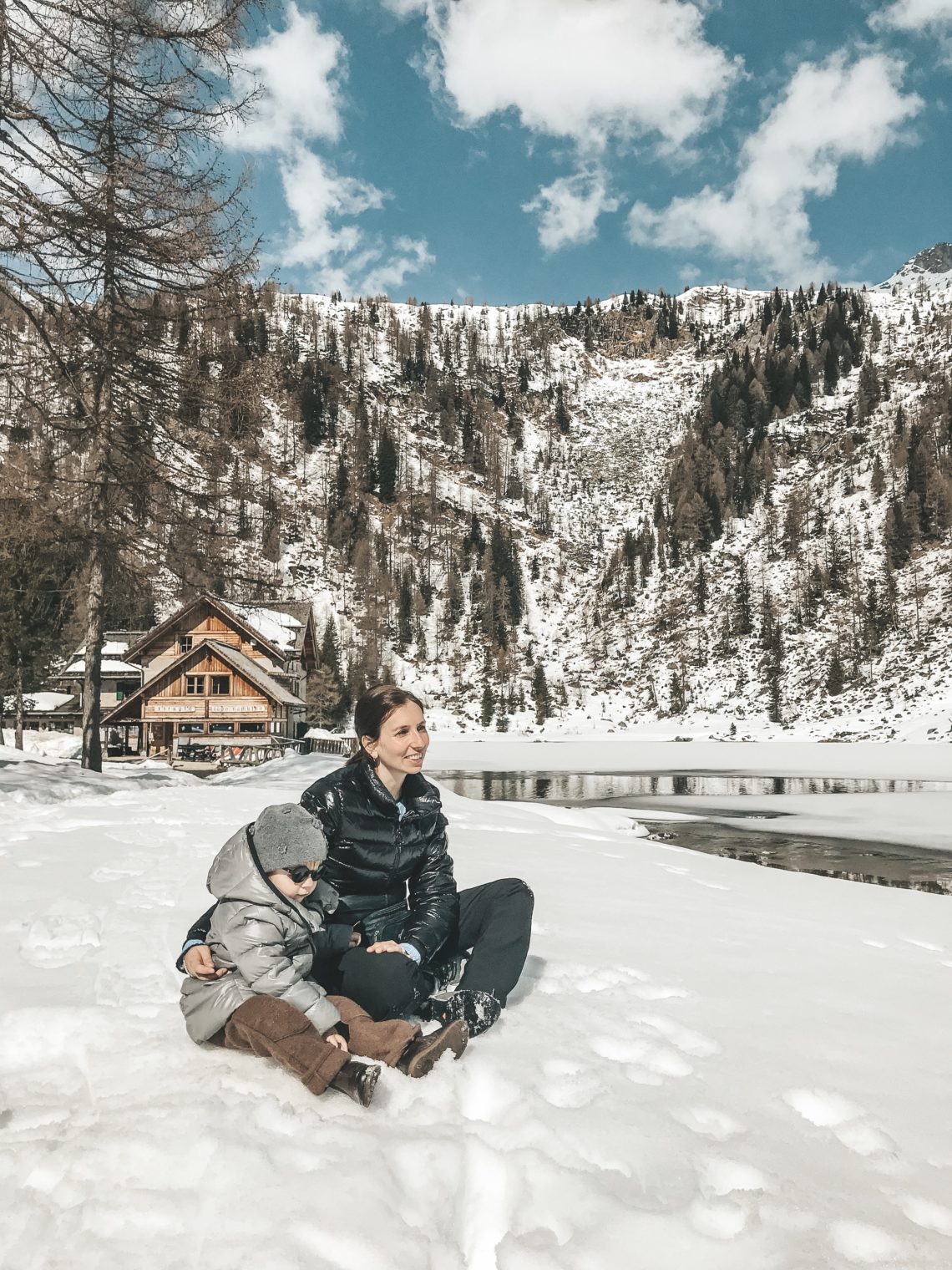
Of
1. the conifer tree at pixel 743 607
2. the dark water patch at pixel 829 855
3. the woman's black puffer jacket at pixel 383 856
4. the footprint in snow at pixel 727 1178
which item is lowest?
the dark water patch at pixel 829 855

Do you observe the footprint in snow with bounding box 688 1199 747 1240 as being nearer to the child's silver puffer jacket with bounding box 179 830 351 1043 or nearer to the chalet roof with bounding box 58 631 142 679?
the child's silver puffer jacket with bounding box 179 830 351 1043

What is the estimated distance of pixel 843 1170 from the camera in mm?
1868

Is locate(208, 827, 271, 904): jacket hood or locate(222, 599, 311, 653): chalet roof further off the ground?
locate(222, 599, 311, 653): chalet roof

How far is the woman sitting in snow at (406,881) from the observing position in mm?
2826

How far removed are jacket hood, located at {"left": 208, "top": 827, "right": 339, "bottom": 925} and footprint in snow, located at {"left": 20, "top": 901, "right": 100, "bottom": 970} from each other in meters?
1.49

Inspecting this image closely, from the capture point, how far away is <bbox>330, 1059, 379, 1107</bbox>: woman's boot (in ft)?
6.73

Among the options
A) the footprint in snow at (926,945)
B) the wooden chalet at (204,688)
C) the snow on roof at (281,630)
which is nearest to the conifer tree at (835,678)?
the snow on roof at (281,630)

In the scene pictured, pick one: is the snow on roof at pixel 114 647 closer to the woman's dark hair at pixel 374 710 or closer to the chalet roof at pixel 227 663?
the chalet roof at pixel 227 663

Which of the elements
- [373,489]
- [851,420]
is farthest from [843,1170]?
[373,489]

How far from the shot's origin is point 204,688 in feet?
96.6

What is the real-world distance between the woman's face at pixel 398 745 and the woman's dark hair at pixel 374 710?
0.02 meters

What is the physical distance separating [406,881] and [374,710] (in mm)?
765

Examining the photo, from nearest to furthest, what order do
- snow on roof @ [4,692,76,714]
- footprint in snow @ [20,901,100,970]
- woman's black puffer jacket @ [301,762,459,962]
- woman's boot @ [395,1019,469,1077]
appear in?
woman's boot @ [395,1019,469,1077]
woman's black puffer jacket @ [301,762,459,962]
footprint in snow @ [20,901,100,970]
snow on roof @ [4,692,76,714]

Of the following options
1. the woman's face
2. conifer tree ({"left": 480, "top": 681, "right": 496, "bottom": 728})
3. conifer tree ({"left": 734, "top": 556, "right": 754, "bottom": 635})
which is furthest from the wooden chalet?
conifer tree ({"left": 734, "top": 556, "right": 754, "bottom": 635})
